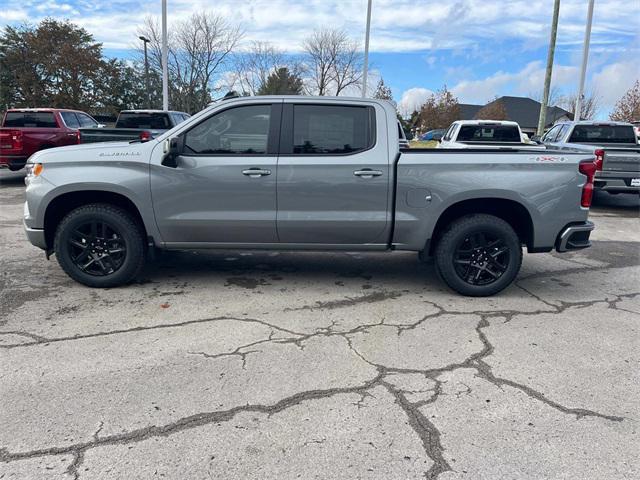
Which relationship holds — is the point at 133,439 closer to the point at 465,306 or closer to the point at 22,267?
the point at 465,306

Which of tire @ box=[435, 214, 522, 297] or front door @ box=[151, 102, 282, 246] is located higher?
front door @ box=[151, 102, 282, 246]

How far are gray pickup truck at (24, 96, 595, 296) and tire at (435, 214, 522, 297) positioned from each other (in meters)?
0.01

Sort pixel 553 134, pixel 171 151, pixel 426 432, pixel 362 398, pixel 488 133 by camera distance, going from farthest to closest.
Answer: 1. pixel 553 134
2. pixel 488 133
3. pixel 171 151
4. pixel 362 398
5. pixel 426 432

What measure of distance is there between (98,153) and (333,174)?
230cm

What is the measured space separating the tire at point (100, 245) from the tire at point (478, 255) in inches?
120

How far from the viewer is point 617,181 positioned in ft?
34.2

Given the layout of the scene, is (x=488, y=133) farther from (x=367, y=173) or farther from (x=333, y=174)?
(x=333, y=174)

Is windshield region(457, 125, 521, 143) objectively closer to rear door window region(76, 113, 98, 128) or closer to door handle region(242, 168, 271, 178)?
door handle region(242, 168, 271, 178)

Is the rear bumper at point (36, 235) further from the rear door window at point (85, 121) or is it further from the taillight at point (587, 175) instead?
the rear door window at point (85, 121)

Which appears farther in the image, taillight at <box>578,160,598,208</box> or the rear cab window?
the rear cab window

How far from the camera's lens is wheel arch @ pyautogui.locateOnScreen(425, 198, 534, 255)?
4945mm

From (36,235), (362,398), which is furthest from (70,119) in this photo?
(362,398)

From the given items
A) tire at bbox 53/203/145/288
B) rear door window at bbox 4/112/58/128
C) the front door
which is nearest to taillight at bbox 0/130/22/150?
rear door window at bbox 4/112/58/128

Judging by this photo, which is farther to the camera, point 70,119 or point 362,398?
point 70,119
